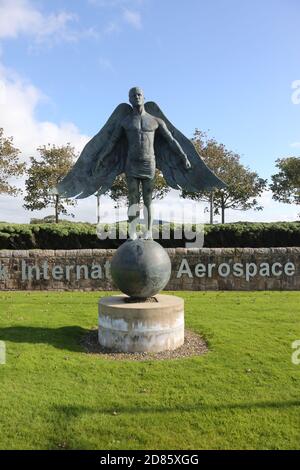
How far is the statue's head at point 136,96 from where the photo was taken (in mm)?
7105

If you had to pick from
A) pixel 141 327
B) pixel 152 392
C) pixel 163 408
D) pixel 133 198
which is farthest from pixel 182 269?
pixel 163 408

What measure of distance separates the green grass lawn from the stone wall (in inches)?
185

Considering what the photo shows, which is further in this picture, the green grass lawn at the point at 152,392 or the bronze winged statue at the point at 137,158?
the bronze winged statue at the point at 137,158

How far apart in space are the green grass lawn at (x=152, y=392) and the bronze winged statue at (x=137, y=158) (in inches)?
87.1

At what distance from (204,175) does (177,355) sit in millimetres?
3061

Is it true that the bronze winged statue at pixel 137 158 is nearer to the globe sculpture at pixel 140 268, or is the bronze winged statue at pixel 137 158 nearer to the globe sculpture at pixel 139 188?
the globe sculpture at pixel 139 188

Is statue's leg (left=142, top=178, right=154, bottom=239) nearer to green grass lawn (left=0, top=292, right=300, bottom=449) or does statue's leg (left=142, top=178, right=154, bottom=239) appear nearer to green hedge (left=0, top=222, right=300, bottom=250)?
green grass lawn (left=0, top=292, right=300, bottom=449)

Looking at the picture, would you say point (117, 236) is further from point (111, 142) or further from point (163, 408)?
point (163, 408)

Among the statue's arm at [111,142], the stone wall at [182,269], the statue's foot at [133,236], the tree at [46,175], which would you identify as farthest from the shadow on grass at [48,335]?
the tree at [46,175]

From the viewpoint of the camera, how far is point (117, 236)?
15.4 meters

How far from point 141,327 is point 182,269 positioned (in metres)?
6.55

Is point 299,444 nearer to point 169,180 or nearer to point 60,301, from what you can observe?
point 169,180

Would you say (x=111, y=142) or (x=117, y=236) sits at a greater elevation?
(x=111, y=142)

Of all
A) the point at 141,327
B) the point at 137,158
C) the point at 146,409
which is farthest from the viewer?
the point at 137,158
